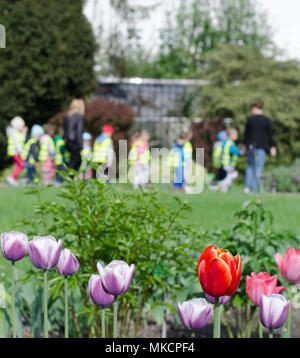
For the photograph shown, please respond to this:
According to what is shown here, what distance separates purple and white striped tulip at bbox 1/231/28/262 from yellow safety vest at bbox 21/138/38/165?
473 inches

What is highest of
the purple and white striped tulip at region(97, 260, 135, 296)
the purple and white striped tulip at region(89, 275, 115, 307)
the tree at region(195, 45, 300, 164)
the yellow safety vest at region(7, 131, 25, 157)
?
the tree at region(195, 45, 300, 164)

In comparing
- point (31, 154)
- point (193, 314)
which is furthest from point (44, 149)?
point (193, 314)

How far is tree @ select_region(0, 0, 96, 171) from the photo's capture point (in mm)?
17750

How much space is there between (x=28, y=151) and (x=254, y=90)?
8.05 meters

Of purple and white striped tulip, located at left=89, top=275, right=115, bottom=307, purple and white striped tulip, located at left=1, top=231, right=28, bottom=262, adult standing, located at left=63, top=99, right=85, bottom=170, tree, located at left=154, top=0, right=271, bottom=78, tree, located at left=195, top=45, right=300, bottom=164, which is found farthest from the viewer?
tree, located at left=154, top=0, right=271, bottom=78

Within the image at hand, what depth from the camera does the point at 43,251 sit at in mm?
1686

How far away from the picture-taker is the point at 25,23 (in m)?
17.8

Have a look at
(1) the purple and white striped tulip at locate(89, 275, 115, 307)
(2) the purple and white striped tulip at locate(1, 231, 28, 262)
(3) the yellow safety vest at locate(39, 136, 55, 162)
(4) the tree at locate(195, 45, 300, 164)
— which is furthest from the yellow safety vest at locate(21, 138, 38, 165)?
(1) the purple and white striped tulip at locate(89, 275, 115, 307)

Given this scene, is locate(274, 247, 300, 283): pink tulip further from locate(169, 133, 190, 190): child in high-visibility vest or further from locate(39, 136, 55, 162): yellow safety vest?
locate(39, 136, 55, 162): yellow safety vest

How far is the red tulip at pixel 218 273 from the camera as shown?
1352mm

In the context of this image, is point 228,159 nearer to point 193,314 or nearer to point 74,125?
point 74,125

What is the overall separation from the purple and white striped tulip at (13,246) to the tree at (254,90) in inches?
657

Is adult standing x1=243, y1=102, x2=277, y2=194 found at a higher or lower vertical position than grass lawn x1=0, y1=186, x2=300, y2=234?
higher
